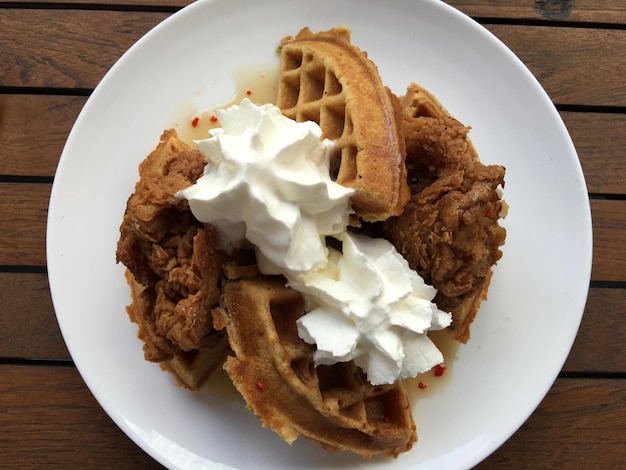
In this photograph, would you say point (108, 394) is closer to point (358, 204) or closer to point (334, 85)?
point (358, 204)

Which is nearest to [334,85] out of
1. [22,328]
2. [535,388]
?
[535,388]

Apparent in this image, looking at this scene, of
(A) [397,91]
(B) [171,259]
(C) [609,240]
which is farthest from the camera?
(C) [609,240]

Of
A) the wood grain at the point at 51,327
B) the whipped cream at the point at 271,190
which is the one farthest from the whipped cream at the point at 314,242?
the wood grain at the point at 51,327

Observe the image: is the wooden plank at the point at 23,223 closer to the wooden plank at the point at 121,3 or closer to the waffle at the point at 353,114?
the wooden plank at the point at 121,3

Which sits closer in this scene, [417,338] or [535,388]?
[417,338]

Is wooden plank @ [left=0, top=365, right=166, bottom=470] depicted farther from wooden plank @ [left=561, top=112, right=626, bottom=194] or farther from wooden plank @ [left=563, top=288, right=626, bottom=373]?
wooden plank @ [left=561, top=112, right=626, bottom=194]

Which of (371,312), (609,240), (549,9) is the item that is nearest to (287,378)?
(371,312)

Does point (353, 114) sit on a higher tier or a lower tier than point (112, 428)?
higher

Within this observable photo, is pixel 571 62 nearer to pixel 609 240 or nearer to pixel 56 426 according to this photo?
pixel 609 240

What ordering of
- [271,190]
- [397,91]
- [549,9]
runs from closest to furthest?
[271,190] → [397,91] → [549,9]
